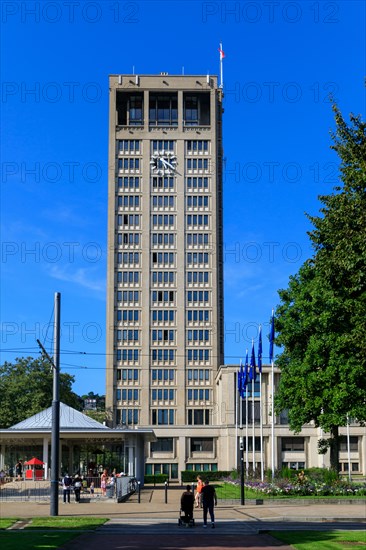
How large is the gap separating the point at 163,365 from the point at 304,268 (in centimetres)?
5744

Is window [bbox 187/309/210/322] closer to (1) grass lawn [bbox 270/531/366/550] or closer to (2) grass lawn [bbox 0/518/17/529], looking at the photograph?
Result: (2) grass lawn [bbox 0/518/17/529]

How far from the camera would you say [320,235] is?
93.1 ft

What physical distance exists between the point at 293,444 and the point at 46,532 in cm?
7388

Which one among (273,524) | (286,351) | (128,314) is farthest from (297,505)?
(128,314)

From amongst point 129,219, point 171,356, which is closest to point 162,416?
point 171,356

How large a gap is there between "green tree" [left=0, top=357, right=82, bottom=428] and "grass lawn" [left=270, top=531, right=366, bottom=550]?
74737mm

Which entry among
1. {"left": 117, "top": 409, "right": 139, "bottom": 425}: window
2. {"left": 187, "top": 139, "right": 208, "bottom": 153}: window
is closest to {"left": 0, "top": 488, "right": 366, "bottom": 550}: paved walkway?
{"left": 117, "top": 409, "right": 139, "bottom": 425}: window

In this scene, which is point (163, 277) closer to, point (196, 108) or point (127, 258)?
point (127, 258)

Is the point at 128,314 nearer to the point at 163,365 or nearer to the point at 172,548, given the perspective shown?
the point at 163,365

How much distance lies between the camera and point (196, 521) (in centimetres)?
3522

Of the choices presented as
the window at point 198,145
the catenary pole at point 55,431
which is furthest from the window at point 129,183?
the catenary pole at point 55,431

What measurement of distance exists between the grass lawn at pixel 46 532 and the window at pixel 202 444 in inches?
2890

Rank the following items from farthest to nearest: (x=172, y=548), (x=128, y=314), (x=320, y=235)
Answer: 1. (x=128, y=314)
2. (x=320, y=235)
3. (x=172, y=548)

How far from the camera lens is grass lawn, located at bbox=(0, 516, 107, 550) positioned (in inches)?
963
